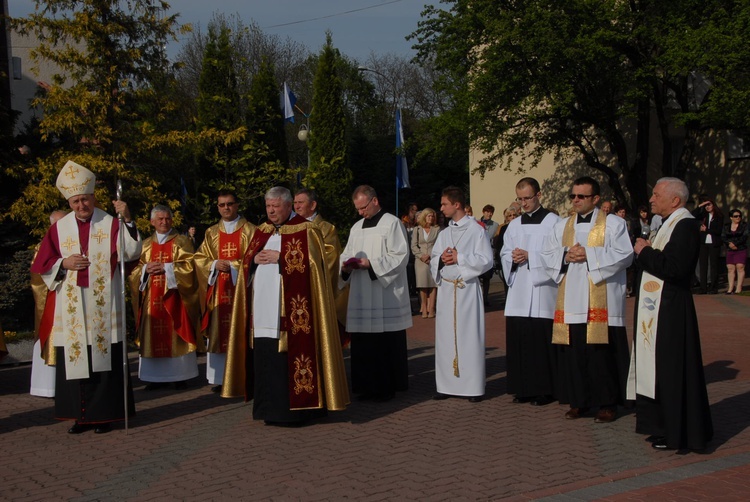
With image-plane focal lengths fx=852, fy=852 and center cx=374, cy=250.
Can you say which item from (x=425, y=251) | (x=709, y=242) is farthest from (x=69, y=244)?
(x=709, y=242)

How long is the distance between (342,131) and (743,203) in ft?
40.8

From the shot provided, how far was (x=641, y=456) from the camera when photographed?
6.36m

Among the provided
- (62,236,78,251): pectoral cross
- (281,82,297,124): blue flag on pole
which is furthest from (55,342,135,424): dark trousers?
(281,82,297,124): blue flag on pole

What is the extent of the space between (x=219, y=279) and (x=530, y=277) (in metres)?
3.54

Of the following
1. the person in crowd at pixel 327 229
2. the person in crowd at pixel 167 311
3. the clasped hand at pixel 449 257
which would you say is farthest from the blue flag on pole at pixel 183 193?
the clasped hand at pixel 449 257

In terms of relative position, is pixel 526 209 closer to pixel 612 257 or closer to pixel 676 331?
pixel 612 257

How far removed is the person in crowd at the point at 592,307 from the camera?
7324 mm

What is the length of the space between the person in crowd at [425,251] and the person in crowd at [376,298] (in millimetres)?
6080

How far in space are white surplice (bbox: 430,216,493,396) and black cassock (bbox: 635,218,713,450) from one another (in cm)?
227

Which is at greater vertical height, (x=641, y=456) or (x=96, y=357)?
(x=96, y=357)

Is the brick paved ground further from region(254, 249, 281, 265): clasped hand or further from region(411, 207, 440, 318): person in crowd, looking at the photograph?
region(411, 207, 440, 318): person in crowd

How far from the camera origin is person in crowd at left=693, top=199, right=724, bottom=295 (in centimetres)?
1706

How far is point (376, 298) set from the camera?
339 inches

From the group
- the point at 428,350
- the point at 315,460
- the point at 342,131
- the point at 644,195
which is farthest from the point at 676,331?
the point at 342,131
